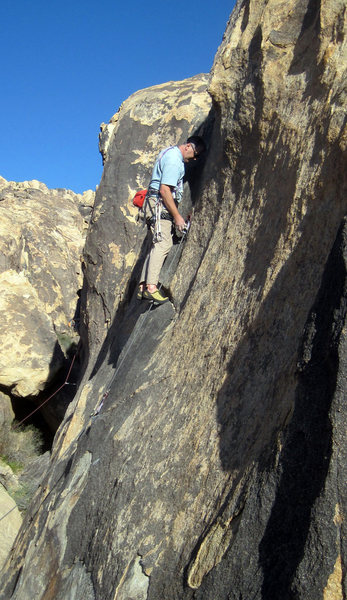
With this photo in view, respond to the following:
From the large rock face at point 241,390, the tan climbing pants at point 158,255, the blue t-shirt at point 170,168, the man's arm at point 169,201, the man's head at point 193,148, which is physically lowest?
the large rock face at point 241,390

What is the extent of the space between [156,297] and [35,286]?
23.9 feet

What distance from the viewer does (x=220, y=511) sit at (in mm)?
2650

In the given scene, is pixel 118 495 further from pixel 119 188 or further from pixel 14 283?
pixel 14 283

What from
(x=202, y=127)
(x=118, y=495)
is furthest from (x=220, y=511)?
(x=202, y=127)

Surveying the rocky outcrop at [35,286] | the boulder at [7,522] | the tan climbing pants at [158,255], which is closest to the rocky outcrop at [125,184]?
the rocky outcrop at [35,286]

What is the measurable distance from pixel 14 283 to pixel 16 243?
1962 mm

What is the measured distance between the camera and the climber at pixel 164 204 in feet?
15.5

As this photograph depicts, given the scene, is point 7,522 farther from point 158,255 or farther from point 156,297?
point 158,255

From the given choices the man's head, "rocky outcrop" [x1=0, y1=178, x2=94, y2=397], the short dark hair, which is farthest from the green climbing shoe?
"rocky outcrop" [x1=0, y1=178, x2=94, y2=397]

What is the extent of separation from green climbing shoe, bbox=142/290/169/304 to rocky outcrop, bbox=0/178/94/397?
4855mm

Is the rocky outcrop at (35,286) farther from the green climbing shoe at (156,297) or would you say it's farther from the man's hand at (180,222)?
the man's hand at (180,222)

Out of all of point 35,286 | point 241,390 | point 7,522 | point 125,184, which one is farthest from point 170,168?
point 35,286

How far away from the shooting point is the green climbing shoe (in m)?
4.72

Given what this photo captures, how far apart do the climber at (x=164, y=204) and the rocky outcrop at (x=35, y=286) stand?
4.73m
